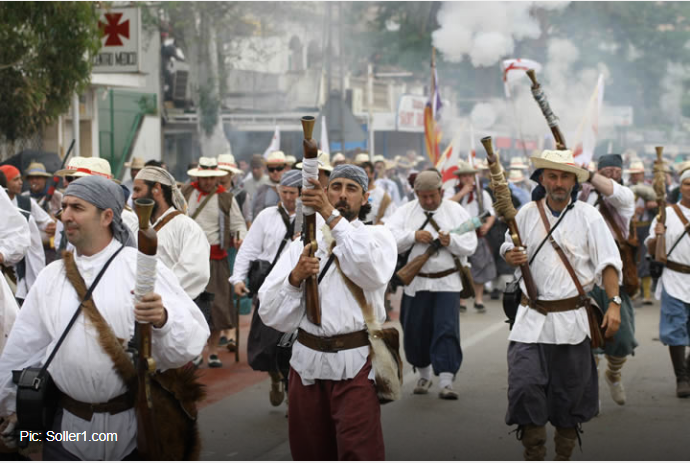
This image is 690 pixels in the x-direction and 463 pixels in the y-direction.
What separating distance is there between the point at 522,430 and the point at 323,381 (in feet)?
5.33

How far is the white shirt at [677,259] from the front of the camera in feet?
28.4

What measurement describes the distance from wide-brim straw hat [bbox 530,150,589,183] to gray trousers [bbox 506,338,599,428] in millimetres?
1056

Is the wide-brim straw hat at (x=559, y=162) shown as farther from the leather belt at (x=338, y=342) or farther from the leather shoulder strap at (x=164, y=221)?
the leather shoulder strap at (x=164, y=221)

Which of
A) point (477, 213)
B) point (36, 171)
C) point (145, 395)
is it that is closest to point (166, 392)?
point (145, 395)

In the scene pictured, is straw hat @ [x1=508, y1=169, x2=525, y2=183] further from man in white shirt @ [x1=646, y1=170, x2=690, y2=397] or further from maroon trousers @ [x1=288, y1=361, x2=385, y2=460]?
maroon trousers @ [x1=288, y1=361, x2=385, y2=460]

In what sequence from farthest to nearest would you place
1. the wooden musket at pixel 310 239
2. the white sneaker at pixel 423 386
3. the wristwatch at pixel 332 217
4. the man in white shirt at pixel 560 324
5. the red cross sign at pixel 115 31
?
the red cross sign at pixel 115 31 → the white sneaker at pixel 423 386 → the man in white shirt at pixel 560 324 → the wristwatch at pixel 332 217 → the wooden musket at pixel 310 239

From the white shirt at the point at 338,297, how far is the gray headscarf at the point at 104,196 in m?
1.02

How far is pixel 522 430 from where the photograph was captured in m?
6.15

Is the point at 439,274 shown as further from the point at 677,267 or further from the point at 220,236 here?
the point at 220,236

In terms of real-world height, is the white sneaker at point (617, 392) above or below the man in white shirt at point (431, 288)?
below

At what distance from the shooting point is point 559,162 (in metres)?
6.25

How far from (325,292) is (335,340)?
9.7 inches

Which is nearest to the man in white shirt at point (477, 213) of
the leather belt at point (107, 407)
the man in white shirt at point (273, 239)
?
the man in white shirt at point (273, 239)

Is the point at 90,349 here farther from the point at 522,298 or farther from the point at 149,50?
the point at 149,50
